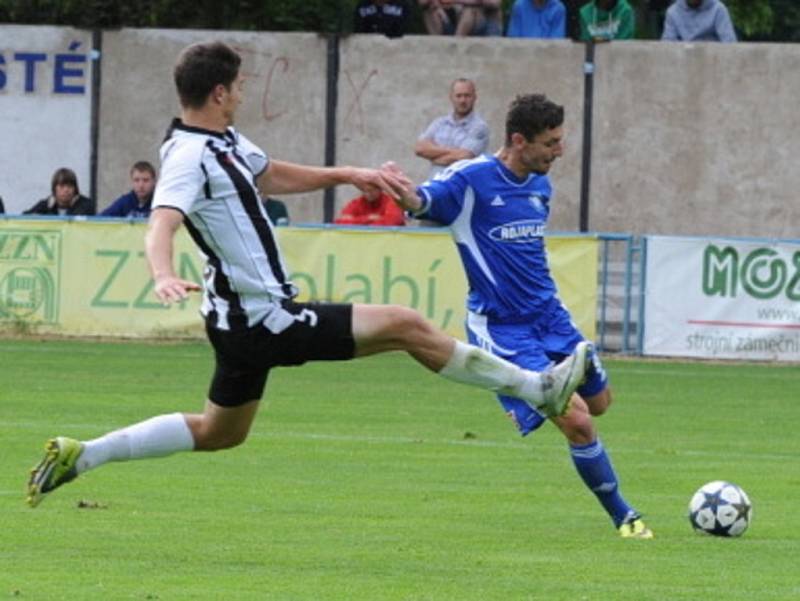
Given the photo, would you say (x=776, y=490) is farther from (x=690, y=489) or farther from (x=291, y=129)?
(x=291, y=129)

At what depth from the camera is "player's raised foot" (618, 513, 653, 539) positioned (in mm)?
10938

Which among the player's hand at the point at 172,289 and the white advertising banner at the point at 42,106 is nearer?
the player's hand at the point at 172,289

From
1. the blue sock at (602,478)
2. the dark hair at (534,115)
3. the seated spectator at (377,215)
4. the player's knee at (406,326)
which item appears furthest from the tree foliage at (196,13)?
the player's knee at (406,326)

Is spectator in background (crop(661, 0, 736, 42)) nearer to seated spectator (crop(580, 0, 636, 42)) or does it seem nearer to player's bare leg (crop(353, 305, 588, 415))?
seated spectator (crop(580, 0, 636, 42))

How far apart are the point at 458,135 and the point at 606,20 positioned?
3.25m

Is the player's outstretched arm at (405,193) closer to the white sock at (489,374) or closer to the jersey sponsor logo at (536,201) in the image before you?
the jersey sponsor logo at (536,201)

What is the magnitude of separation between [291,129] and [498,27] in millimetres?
2671

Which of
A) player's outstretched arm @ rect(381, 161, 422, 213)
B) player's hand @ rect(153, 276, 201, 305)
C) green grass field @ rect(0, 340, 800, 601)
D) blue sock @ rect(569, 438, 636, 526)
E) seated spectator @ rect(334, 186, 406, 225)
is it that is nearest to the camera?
player's hand @ rect(153, 276, 201, 305)

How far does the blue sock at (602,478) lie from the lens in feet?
36.5

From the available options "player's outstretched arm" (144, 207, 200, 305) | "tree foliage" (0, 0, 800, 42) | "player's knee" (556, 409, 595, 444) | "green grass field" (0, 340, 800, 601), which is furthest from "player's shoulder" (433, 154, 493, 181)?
"tree foliage" (0, 0, 800, 42)

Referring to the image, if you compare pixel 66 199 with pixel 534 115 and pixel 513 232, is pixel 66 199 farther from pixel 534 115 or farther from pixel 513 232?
pixel 534 115

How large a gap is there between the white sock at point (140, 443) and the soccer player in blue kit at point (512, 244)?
1.78 metres

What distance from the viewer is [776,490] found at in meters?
13.0

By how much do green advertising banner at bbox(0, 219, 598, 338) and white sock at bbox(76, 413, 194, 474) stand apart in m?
12.2
